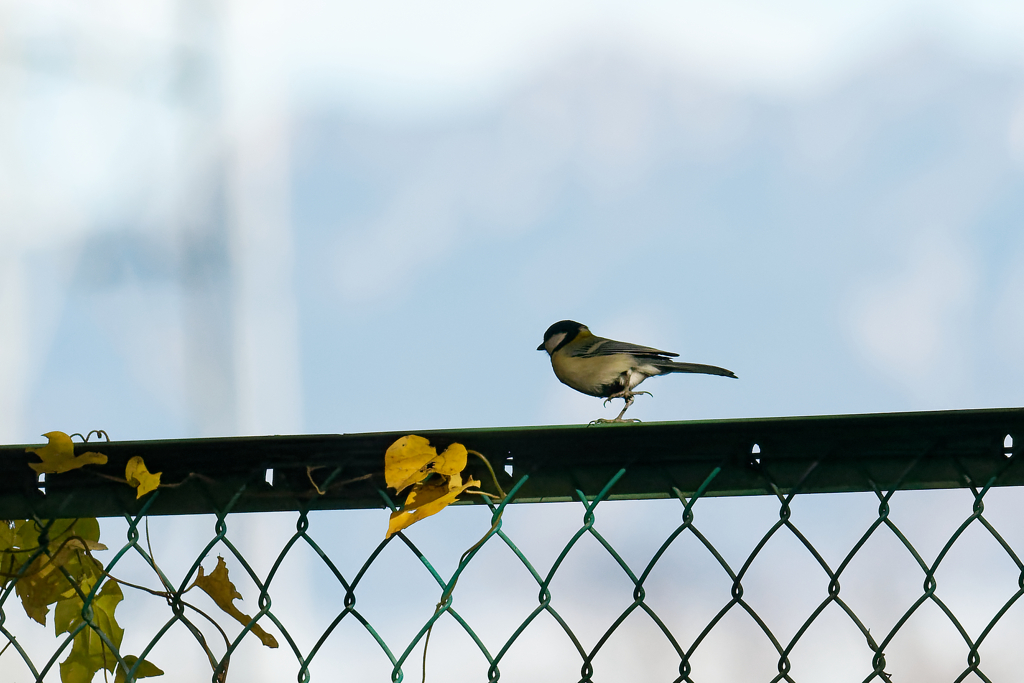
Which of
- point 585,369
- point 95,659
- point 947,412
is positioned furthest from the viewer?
point 585,369

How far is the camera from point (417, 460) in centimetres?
116

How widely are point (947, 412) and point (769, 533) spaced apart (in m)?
0.29

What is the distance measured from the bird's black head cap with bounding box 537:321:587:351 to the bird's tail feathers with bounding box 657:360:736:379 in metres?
0.80

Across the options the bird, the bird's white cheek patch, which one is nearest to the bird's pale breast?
the bird

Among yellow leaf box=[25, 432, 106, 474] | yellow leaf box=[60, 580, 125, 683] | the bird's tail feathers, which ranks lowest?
yellow leaf box=[60, 580, 125, 683]

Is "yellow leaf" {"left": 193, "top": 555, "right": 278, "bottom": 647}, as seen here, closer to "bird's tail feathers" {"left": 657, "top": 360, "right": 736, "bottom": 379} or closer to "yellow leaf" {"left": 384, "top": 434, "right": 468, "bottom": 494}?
"yellow leaf" {"left": 384, "top": 434, "right": 468, "bottom": 494}

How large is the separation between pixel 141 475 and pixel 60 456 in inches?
4.9

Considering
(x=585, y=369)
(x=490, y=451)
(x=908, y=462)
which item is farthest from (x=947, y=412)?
(x=585, y=369)

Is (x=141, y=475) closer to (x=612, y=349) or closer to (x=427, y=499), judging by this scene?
(x=427, y=499)

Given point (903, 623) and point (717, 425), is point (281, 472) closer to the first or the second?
point (717, 425)

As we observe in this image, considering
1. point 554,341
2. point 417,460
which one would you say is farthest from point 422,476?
point 554,341

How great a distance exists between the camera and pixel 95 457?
3.96 feet

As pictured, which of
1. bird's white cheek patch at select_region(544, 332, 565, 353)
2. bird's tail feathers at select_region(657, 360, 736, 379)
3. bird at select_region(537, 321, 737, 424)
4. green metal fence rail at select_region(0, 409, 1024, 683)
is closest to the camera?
green metal fence rail at select_region(0, 409, 1024, 683)

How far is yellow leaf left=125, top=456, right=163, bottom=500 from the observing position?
47.2 inches
